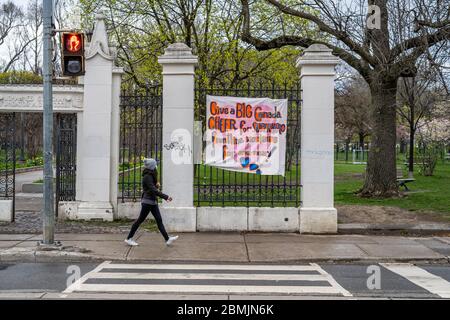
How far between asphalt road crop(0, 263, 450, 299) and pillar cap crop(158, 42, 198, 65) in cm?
542

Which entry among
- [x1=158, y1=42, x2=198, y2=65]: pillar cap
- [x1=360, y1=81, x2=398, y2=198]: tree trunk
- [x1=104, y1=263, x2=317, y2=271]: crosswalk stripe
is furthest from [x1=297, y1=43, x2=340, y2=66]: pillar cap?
[x1=104, y1=263, x2=317, y2=271]: crosswalk stripe

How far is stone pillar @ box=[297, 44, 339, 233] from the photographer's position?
1205 centimetres

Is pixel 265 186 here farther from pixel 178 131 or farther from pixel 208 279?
pixel 208 279

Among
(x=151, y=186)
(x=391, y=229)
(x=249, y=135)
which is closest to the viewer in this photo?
(x=151, y=186)

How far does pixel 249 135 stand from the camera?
1254cm

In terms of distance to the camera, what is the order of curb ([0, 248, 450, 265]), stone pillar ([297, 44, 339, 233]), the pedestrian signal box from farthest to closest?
stone pillar ([297, 44, 339, 233])
the pedestrian signal box
curb ([0, 248, 450, 265])

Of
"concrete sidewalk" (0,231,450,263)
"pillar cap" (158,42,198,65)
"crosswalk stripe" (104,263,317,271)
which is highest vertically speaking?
"pillar cap" (158,42,198,65)

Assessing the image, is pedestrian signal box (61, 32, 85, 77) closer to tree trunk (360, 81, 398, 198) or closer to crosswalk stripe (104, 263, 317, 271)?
crosswalk stripe (104, 263, 317, 271)

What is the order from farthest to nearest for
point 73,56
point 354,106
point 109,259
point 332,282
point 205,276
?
point 354,106, point 73,56, point 109,259, point 205,276, point 332,282

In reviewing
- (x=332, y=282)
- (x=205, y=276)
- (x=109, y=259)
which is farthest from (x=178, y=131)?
(x=332, y=282)

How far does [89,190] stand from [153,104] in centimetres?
272

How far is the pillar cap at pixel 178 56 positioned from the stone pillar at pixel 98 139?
4.96 ft

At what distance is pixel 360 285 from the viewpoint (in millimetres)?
7590

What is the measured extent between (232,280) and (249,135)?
5.31 meters
